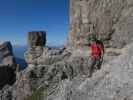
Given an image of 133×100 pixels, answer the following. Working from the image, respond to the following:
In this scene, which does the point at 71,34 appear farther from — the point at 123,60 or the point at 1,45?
the point at 1,45

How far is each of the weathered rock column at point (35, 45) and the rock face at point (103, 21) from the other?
13.5 m

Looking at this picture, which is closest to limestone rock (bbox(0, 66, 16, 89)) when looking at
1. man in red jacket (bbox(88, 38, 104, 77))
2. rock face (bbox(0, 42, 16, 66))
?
rock face (bbox(0, 42, 16, 66))

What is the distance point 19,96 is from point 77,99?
34990 millimetres

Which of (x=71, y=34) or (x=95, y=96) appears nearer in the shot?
(x=95, y=96)

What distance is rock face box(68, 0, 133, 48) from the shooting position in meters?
32.2

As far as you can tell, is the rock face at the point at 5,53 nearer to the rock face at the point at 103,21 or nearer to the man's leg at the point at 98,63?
the rock face at the point at 103,21

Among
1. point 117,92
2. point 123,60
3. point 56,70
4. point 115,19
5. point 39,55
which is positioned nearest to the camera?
point 117,92

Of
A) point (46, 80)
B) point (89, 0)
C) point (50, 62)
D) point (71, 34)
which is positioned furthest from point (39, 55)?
point (89, 0)

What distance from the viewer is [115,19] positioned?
1359 inches

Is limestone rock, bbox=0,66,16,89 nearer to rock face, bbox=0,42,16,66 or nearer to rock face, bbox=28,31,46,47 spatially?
rock face, bbox=0,42,16,66

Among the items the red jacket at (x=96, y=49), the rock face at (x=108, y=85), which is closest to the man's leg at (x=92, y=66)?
the red jacket at (x=96, y=49)

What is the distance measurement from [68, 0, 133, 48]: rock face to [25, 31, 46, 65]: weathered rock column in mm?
13453

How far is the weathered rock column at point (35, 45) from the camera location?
179 ft

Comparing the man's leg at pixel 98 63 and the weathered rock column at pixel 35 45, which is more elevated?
the man's leg at pixel 98 63
